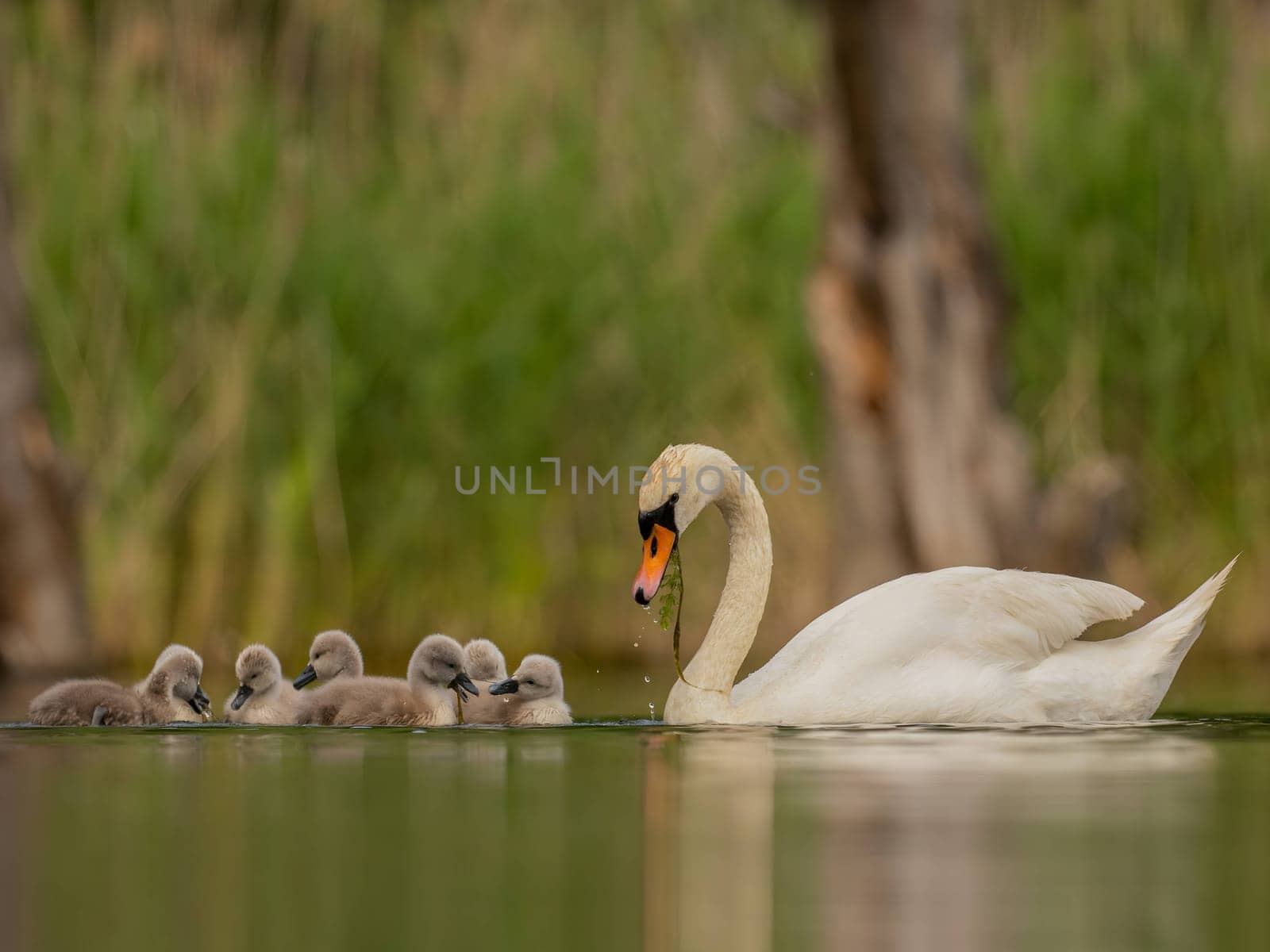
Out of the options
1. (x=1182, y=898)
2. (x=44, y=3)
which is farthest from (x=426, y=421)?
(x=1182, y=898)

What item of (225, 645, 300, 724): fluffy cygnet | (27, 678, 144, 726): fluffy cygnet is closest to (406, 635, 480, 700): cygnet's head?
(225, 645, 300, 724): fluffy cygnet

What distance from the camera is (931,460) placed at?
981 cm

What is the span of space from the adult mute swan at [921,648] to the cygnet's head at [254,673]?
47.2 inches

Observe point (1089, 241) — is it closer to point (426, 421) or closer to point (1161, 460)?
point (1161, 460)

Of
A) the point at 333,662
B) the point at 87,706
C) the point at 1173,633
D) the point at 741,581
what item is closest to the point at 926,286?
the point at 741,581

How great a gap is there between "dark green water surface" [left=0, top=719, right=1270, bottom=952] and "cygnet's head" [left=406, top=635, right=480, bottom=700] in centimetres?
61

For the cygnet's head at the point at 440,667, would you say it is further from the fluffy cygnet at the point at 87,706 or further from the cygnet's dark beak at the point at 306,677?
the fluffy cygnet at the point at 87,706

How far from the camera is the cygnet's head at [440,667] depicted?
279 inches

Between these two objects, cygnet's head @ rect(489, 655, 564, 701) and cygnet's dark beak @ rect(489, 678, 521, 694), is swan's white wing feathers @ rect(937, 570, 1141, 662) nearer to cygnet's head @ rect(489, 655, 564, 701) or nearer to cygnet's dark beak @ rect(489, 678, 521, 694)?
cygnet's head @ rect(489, 655, 564, 701)

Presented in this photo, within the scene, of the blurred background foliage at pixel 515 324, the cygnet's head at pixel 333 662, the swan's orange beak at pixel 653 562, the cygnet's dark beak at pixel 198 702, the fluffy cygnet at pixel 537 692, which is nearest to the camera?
the swan's orange beak at pixel 653 562

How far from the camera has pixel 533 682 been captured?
6984 millimetres

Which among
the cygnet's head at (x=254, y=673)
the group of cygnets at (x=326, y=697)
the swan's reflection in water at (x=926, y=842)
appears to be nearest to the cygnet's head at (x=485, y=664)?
the group of cygnets at (x=326, y=697)

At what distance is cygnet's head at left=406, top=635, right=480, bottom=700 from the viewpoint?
707 centimetres

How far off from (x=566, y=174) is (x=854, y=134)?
1.39 m
